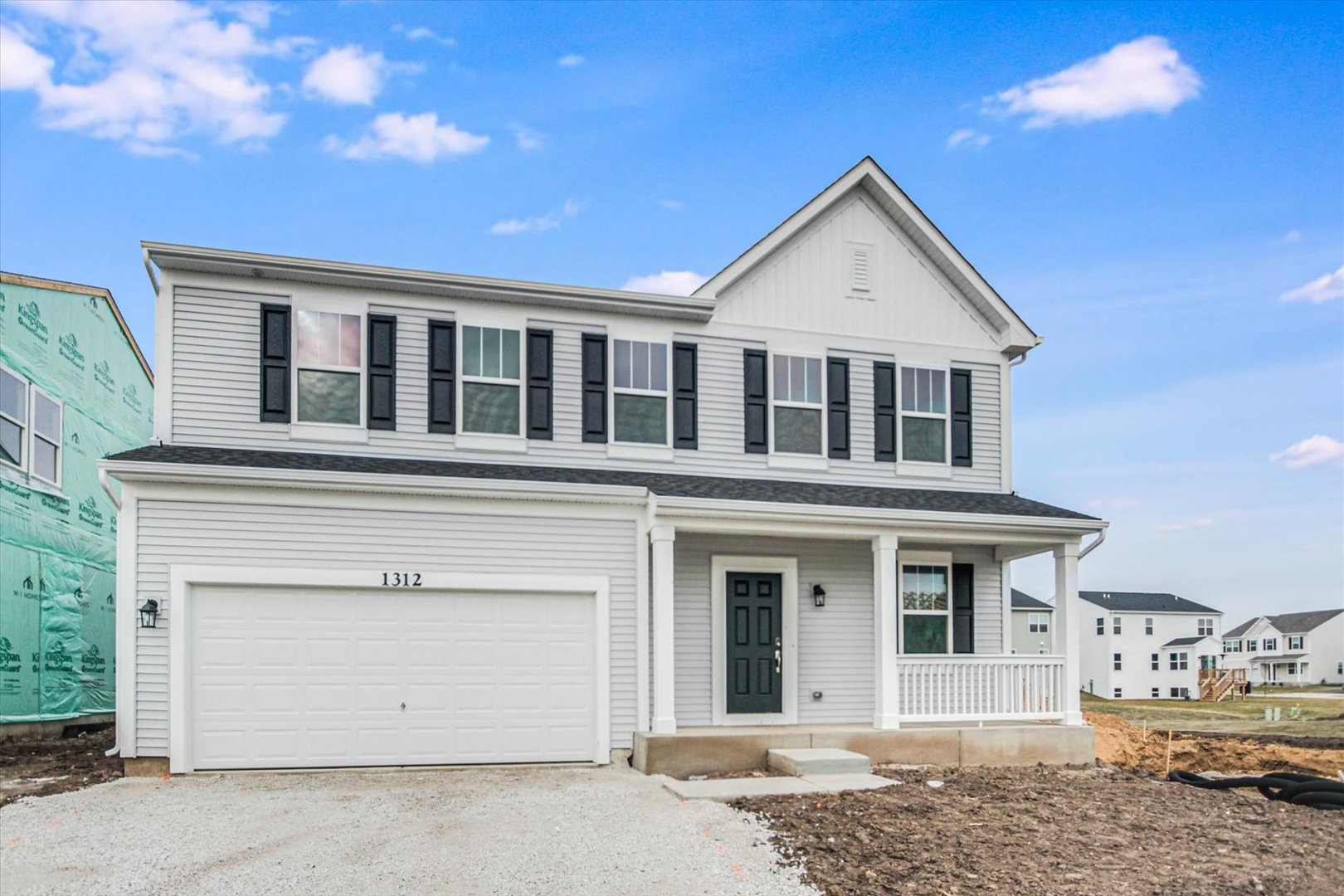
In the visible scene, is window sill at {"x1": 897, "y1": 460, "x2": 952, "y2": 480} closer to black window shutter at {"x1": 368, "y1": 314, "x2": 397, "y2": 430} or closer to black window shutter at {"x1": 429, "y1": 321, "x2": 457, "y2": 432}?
black window shutter at {"x1": 429, "y1": 321, "x2": 457, "y2": 432}

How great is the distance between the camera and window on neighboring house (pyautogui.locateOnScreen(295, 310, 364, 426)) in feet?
43.5

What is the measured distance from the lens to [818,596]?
14234mm

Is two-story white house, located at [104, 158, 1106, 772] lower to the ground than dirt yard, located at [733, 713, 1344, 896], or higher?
higher

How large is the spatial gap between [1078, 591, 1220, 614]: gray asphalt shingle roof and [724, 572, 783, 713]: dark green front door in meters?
48.6

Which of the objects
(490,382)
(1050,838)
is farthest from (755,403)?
(1050,838)

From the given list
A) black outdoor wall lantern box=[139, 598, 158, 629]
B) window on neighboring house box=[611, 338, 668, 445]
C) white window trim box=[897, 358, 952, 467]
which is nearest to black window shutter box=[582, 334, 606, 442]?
window on neighboring house box=[611, 338, 668, 445]

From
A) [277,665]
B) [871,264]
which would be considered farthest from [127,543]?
[871,264]

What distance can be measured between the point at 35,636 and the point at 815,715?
11193 millimetres

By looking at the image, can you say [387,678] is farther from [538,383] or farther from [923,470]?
[923,470]

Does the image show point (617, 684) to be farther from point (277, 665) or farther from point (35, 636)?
point (35, 636)

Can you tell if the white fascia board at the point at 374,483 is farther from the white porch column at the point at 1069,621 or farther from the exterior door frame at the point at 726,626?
the white porch column at the point at 1069,621

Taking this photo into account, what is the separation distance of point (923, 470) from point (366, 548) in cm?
786

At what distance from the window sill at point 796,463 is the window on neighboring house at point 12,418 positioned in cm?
1061

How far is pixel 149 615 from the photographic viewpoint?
449 inches
